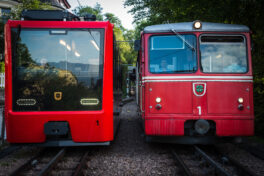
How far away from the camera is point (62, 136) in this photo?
5.42m

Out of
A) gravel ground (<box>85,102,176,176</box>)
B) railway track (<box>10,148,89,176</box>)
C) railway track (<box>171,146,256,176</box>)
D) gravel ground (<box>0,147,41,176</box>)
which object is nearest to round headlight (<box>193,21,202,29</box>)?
railway track (<box>171,146,256,176</box>)

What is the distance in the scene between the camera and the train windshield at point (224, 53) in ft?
18.4

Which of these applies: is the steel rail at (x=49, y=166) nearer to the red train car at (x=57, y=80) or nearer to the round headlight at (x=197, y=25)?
the red train car at (x=57, y=80)

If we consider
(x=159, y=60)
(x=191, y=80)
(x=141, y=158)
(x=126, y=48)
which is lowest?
(x=141, y=158)

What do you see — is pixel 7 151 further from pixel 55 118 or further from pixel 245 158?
pixel 245 158

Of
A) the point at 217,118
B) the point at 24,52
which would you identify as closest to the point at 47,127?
the point at 24,52

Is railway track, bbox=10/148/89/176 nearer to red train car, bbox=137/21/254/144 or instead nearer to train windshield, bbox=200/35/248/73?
red train car, bbox=137/21/254/144

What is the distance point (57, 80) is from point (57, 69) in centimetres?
24

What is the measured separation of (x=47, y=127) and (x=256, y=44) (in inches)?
242

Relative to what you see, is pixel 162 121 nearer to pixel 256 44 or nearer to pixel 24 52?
pixel 24 52

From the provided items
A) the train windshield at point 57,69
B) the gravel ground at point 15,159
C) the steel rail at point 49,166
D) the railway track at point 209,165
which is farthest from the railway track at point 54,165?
the railway track at point 209,165

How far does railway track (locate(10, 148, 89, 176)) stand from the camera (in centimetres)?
428

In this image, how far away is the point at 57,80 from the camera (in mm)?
5188

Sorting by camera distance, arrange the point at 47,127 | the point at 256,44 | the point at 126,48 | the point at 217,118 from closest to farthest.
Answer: the point at 47,127, the point at 217,118, the point at 256,44, the point at 126,48
